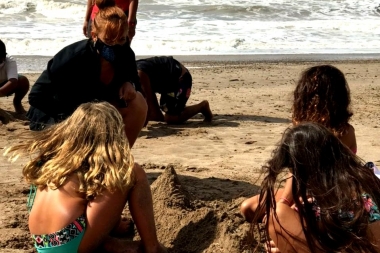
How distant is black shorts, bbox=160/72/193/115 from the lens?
7137 mm

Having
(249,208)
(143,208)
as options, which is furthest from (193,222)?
(143,208)

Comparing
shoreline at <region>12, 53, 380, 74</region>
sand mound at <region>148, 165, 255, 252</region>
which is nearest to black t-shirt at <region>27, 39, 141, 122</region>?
sand mound at <region>148, 165, 255, 252</region>

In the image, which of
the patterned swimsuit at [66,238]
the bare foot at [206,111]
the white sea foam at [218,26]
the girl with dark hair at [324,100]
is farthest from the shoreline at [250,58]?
the patterned swimsuit at [66,238]

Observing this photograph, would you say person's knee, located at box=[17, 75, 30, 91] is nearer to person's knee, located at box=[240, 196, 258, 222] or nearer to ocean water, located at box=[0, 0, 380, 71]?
person's knee, located at box=[240, 196, 258, 222]

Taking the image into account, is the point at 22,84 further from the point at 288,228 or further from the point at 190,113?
the point at 288,228

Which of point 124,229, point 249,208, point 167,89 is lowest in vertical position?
point 167,89

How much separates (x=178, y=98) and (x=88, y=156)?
12.4ft

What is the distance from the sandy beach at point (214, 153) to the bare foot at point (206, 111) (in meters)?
0.09

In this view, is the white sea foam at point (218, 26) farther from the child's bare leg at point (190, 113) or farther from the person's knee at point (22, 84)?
the child's bare leg at point (190, 113)

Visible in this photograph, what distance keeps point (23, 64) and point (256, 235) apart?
27.5ft

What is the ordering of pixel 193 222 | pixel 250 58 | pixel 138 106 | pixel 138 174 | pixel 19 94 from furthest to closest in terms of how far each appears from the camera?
pixel 250 58, pixel 19 94, pixel 138 106, pixel 193 222, pixel 138 174

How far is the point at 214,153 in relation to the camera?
605cm

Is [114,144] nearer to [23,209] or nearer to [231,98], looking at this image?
[23,209]

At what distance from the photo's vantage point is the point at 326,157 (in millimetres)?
2895
